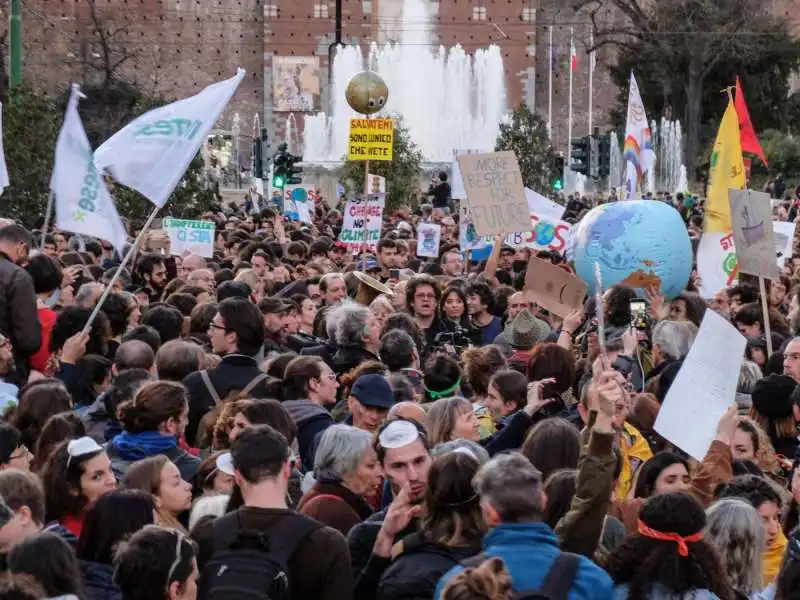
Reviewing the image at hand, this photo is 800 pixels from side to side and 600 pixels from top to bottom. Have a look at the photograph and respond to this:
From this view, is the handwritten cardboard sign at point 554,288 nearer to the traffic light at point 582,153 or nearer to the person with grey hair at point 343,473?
the person with grey hair at point 343,473

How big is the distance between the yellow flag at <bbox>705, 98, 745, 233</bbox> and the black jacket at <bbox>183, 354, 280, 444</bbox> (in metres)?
6.47

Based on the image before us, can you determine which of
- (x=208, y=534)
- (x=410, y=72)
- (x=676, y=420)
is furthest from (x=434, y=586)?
(x=410, y=72)

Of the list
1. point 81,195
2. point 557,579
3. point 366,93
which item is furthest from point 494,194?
point 557,579

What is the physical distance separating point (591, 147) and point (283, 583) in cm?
2279

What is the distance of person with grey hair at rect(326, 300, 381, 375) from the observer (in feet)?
27.0

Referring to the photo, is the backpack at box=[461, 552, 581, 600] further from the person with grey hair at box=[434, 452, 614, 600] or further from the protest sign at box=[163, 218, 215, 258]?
the protest sign at box=[163, 218, 215, 258]

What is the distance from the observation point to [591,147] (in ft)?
88.3

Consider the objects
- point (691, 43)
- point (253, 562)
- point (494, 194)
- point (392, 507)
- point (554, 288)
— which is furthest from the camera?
point (691, 43)

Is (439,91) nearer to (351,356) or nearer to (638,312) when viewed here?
(638,312)

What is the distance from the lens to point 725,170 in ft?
44.4

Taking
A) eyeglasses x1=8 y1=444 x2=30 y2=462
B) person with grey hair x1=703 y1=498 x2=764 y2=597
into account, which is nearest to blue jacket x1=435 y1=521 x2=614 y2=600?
person with grey hair x1=703 y1=498 x2=764 y2=597

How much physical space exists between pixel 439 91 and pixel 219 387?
4945 cm

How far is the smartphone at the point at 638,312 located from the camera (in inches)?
334

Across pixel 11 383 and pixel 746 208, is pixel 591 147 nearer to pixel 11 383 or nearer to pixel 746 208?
pixel 746 208
